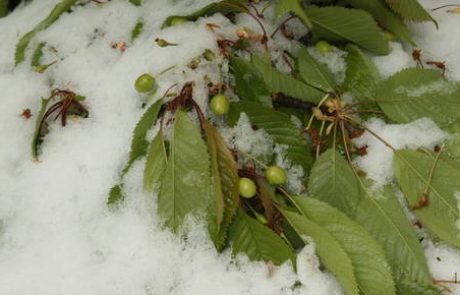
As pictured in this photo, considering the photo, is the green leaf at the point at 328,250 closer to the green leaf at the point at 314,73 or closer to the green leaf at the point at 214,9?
the green leaf at the point at 314,73

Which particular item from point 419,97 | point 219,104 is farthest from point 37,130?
point 419,97

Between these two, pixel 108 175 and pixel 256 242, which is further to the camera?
pixel 108 175

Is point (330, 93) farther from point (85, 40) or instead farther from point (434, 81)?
point (85, 40)

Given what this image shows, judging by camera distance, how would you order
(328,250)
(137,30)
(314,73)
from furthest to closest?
1. (137,30)
2. (314,73)
3. (328,250)

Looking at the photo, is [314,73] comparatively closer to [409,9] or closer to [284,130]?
[284,130]

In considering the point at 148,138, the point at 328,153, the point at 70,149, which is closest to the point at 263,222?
the point at 328,153

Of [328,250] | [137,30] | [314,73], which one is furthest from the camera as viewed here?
[137,30]

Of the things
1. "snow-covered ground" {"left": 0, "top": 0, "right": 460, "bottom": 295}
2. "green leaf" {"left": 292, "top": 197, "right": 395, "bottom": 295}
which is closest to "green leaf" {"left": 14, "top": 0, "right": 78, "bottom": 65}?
"snow-covered ground" {"left": 0, "top": 0, "right": 460, "bottom": 295}
